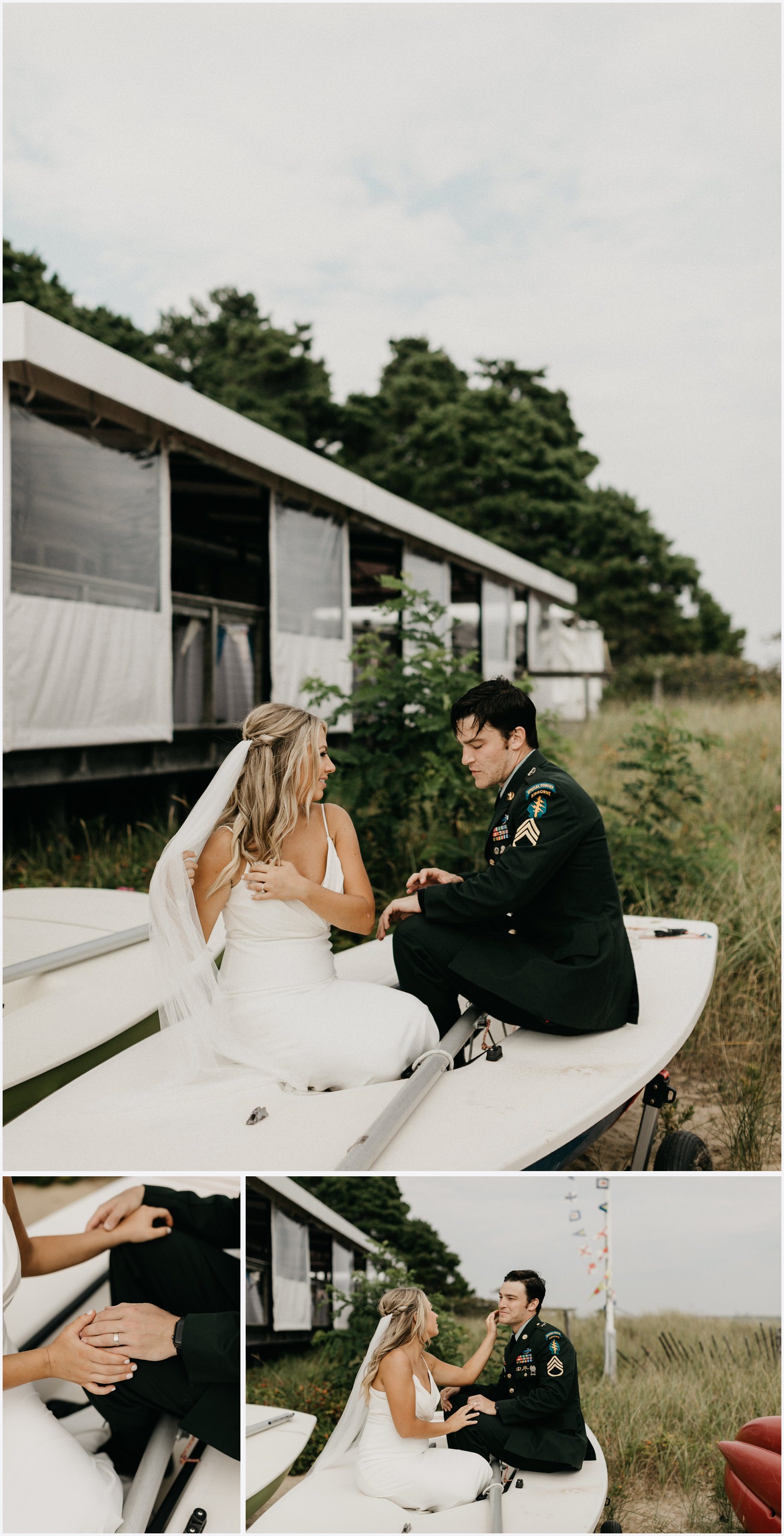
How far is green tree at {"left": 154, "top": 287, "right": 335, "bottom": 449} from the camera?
21.6m

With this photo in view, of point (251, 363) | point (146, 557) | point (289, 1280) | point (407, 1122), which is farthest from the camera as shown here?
point (251, 363)

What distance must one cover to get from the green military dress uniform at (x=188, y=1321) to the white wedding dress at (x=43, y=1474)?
9 centimetres

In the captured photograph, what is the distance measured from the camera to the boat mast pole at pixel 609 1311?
5.89 ft

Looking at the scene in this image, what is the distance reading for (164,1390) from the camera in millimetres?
1825

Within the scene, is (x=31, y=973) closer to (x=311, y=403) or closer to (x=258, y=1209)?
(x=258, y=1209)

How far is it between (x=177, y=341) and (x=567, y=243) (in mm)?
11657

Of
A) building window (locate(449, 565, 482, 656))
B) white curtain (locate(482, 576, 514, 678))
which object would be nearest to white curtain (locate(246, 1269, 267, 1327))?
white curtain (locate(482, 576, 514, 678))

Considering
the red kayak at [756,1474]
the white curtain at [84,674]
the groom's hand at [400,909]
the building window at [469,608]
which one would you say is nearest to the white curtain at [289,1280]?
the groom's hand at [400,909]

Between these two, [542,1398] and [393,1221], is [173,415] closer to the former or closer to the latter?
[393,1221]

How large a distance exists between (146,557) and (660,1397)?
5772 mm

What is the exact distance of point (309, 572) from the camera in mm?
8422

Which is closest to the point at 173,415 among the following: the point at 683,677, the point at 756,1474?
the point at 756,1474

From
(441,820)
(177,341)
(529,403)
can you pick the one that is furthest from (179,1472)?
(177,341)

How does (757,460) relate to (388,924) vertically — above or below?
above
